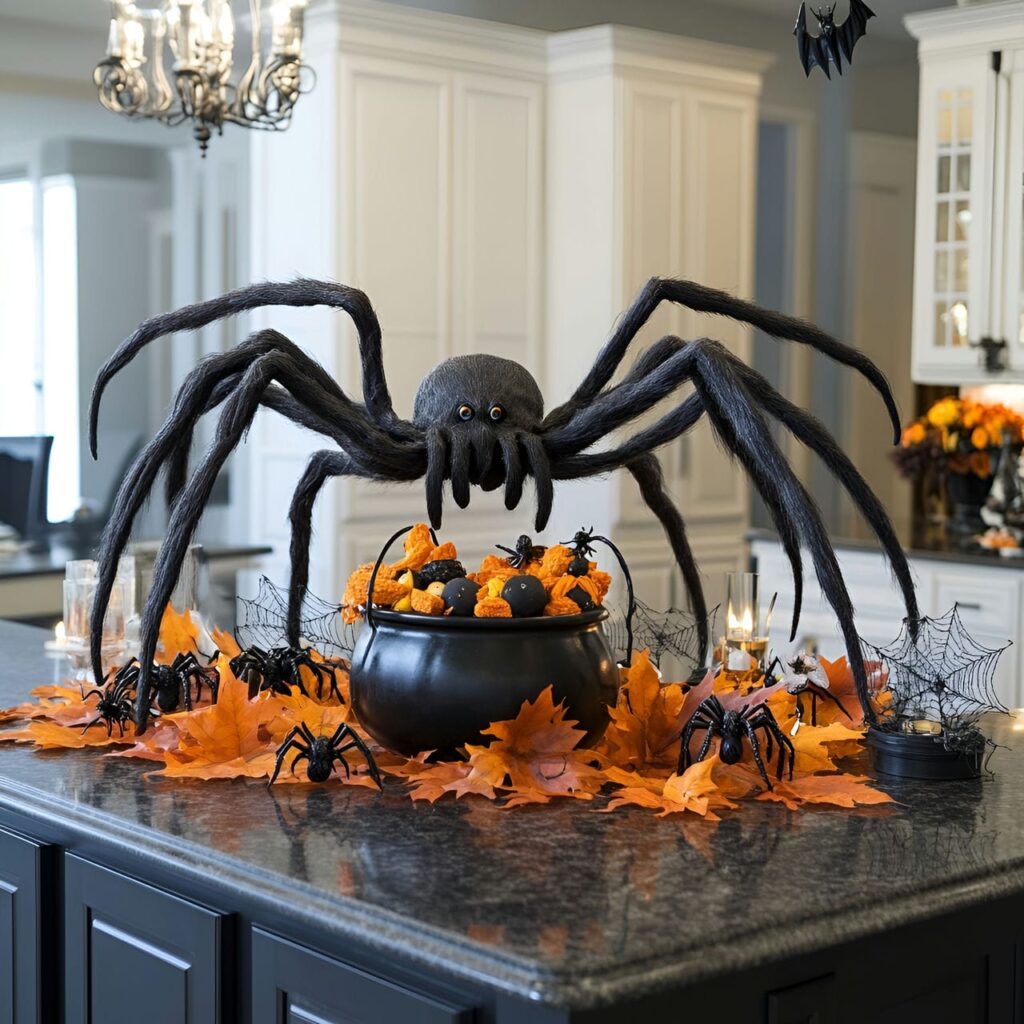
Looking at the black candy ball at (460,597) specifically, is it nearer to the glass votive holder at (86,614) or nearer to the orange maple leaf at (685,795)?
the orange maple leaf at (685,795)

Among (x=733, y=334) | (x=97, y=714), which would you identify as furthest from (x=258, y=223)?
(x=97, y=714)

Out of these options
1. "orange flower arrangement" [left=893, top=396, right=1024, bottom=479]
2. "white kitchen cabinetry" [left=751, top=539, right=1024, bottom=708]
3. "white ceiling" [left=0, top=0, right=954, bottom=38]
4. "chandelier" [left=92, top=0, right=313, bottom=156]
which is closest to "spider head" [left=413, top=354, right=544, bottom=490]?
"chandelier" [left=92, top=0, right=313, bottom=156]

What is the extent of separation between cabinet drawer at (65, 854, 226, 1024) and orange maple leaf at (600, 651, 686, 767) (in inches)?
20.5

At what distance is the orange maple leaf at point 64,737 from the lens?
179 centimetres

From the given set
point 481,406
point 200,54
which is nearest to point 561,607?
point 481,406

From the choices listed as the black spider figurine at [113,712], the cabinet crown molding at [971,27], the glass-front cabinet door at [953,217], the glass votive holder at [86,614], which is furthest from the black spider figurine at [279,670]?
the cabinet crown molding at [971,27]

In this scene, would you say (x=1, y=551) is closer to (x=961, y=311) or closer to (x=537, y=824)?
(x=961, y=311)

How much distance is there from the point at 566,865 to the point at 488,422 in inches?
23.0

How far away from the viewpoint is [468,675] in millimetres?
1618

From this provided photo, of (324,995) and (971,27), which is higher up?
(971,27)

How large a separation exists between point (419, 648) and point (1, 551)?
13.9ft

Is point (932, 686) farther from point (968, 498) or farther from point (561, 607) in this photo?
point (968, 498)

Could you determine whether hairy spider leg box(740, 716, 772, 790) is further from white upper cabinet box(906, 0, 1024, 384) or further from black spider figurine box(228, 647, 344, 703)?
white upper cabinet box(906, 0, 1024, 384)

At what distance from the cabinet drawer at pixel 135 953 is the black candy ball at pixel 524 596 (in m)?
0.47
